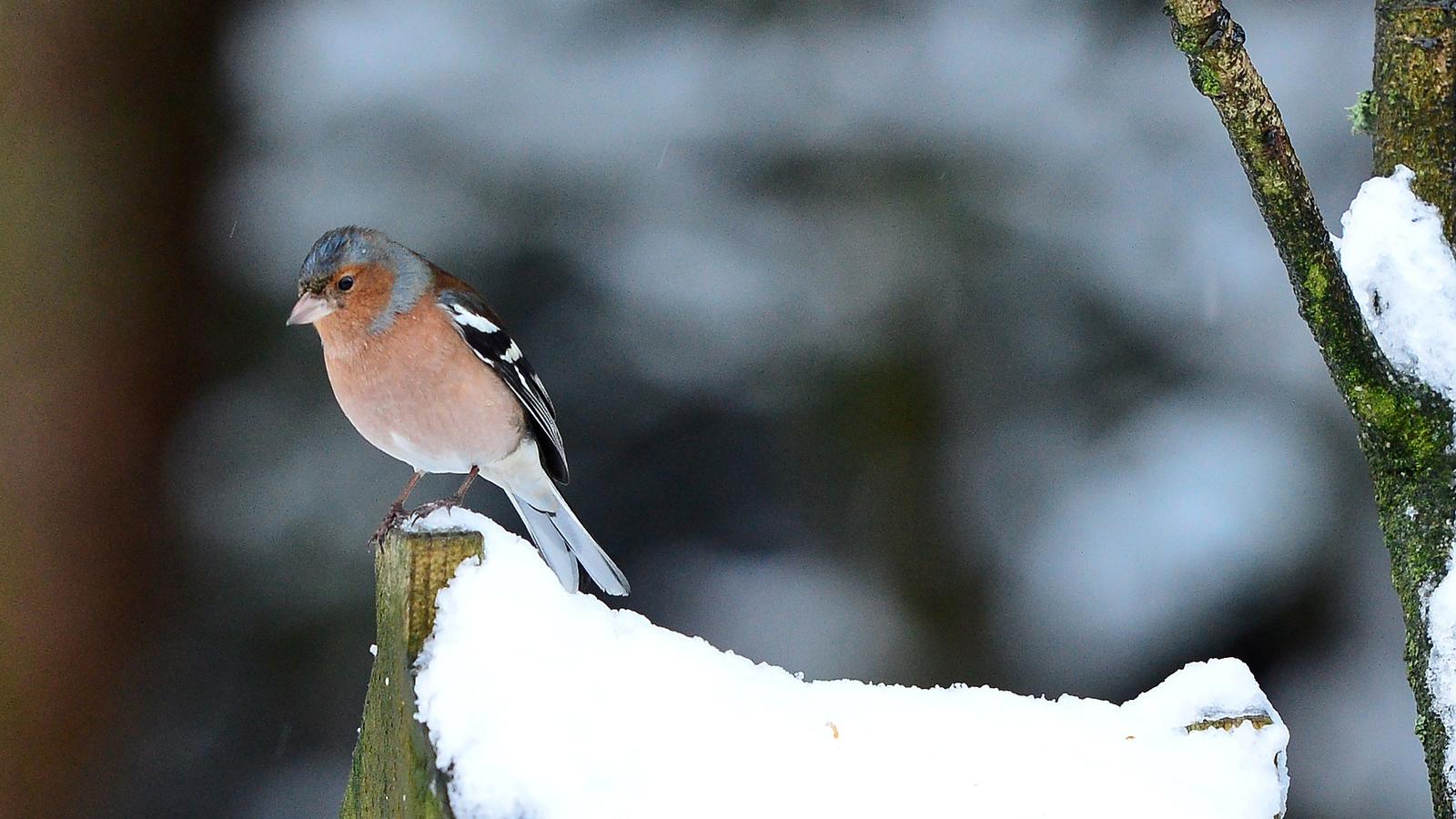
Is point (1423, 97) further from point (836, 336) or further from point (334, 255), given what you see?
point (836, 336)

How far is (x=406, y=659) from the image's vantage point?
1.25 meters

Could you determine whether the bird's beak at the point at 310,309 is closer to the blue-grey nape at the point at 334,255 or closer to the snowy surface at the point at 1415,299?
the blue-grey nape at the point at 334,255

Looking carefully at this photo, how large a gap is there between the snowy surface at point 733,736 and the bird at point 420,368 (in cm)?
98

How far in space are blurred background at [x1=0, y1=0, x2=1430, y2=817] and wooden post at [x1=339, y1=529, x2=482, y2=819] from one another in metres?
2.21

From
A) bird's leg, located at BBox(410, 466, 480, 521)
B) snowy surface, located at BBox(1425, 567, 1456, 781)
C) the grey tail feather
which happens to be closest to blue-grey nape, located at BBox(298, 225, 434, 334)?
bird's leg, located at BBox(410, 466, 480, 521)

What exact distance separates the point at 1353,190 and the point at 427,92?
2541 millimetres

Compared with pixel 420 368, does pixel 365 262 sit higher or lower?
higher

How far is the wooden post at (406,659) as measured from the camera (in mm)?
1197

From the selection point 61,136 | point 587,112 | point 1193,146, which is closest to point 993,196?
point 1193,146

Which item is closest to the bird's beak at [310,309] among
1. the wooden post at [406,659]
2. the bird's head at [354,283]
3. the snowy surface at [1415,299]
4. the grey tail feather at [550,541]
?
the bird's head at [354,283]

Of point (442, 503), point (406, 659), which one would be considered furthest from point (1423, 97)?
point (442, 503)

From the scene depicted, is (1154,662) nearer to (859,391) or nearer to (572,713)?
(859,391)

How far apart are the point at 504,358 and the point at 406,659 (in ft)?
4.32

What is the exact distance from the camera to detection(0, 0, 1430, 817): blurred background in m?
3.48
